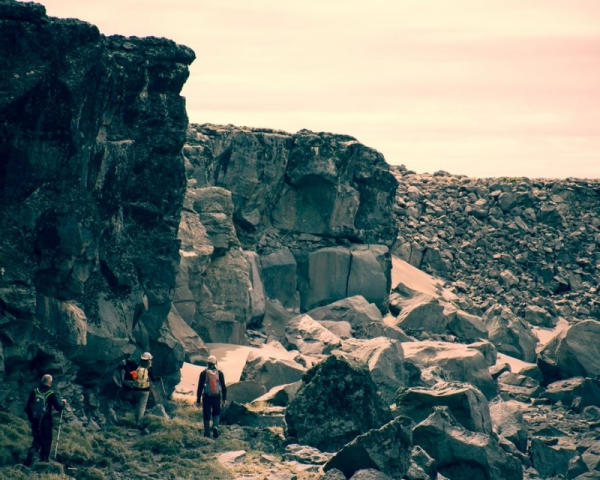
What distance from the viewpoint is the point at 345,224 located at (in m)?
52.7

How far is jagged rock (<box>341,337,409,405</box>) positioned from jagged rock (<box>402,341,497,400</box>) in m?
3.15

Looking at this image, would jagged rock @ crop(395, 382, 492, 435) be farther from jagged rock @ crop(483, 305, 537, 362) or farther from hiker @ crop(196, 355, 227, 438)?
jagged rock @ crop(483, 305, 537, 362)

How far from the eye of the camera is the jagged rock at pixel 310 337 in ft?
136

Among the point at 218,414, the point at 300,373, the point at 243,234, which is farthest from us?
the point at 243,234

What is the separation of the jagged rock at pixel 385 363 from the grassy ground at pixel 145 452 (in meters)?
6.69

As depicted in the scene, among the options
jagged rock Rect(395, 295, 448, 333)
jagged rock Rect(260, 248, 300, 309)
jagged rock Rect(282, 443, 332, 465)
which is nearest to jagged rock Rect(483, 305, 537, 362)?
jagged rock Rect(395, 295, 448, 333)

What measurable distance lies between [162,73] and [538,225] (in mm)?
42909

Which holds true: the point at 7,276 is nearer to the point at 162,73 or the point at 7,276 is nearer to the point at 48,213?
the point at 48,213

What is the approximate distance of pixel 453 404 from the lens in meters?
30.2

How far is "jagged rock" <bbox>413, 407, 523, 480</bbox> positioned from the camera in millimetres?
27016

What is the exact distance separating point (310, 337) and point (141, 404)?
53.8 feet

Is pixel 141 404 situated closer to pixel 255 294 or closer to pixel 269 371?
pixel 269 371

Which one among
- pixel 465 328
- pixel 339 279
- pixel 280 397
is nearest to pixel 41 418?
pixel 280 397

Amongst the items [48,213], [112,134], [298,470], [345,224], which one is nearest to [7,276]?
[48,213]
